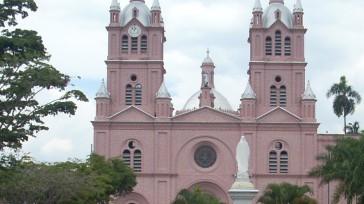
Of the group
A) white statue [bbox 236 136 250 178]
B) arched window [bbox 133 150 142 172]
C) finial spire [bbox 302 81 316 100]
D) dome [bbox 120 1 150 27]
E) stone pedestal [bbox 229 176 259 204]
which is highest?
dome [bbox 120 1 150 27]

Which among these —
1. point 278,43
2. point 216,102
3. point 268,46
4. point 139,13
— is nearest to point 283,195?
point 268,46

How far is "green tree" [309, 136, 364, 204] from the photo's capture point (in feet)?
149

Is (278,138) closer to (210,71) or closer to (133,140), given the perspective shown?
(133,140)

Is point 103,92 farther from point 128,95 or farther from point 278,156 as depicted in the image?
point 278,156

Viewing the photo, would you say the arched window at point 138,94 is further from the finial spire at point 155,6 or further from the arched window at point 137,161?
the finial spire at point 155,6

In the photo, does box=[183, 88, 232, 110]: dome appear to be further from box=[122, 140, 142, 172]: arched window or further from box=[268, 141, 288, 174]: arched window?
box=[122, 140, 142, 172]: arched window

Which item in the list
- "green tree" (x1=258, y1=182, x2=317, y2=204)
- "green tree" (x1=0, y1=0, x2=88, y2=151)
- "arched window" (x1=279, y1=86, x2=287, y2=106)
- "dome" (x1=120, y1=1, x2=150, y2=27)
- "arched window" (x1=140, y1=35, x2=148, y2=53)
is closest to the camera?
"green tree" (x1=0, y1=0, x2=88, y2=151)

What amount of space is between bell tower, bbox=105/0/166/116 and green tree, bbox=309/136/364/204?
3042 centimetres

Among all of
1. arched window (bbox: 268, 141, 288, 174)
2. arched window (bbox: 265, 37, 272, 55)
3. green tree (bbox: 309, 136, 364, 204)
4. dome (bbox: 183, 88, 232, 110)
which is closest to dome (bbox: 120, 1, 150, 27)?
arched window (bbox: 265, 37, 272, 55)

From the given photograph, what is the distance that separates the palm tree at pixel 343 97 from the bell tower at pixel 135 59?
1787 cm

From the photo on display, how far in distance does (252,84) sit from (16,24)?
47.7m

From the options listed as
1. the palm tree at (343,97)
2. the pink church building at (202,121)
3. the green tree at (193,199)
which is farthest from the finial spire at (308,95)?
the green tree at (193,199)

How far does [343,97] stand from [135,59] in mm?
20964

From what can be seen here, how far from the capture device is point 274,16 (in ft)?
267
